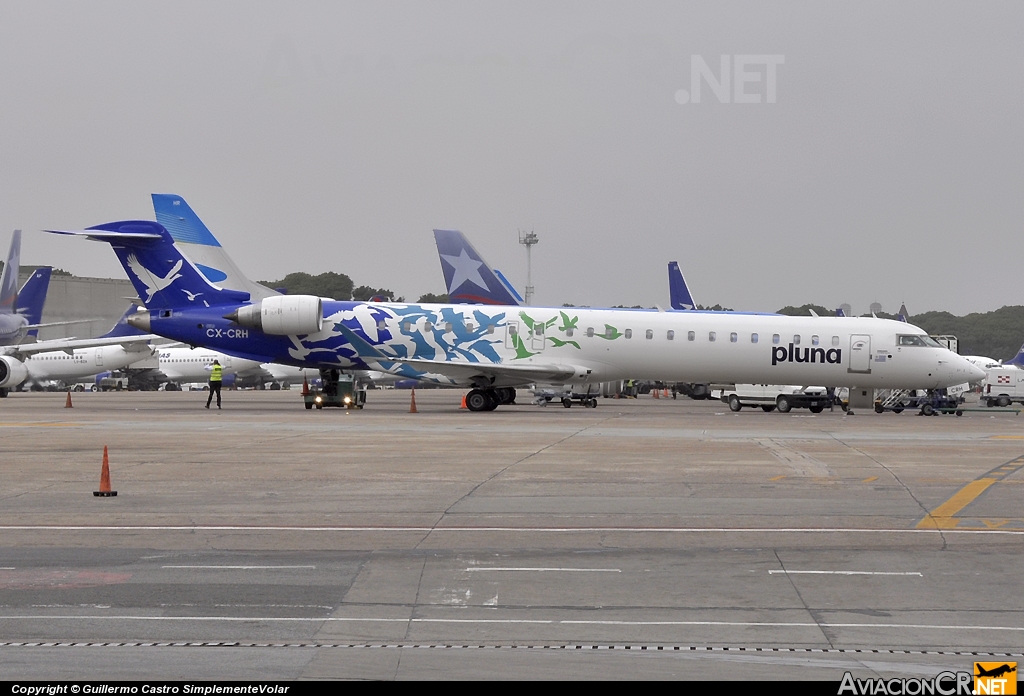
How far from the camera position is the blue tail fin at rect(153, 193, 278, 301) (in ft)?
136

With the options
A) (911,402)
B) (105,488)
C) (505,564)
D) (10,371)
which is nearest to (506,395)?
(911,402)

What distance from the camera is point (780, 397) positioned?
4691 cm

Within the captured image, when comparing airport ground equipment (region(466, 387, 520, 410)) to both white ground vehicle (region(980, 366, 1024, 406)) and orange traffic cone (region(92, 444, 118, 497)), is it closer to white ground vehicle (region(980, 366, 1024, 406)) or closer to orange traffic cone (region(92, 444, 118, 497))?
orange traffic cone (region(92, 444, 118, 497))

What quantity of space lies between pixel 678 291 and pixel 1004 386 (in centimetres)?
2177

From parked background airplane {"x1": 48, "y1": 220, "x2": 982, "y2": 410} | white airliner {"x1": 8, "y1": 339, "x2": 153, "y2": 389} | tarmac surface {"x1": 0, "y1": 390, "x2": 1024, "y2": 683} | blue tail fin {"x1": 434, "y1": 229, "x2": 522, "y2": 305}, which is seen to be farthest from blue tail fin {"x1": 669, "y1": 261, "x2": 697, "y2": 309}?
tarmac surface {"x1": 0, "y1": 390, "x2": 1024, "y2": 683}

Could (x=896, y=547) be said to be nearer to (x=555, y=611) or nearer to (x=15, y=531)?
(x=555, y=611)

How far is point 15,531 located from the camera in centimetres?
1197

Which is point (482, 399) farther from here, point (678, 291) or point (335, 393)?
point (678, 291)

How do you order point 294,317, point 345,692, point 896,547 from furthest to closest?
point 294,317, point 896,547, point 345,692

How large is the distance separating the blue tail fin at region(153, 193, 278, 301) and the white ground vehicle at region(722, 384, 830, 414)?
848 inches

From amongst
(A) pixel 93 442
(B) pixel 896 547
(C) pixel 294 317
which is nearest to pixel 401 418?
(C) pixel 294 317

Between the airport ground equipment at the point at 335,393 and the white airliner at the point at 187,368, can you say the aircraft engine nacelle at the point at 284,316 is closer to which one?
the airport ground equipment at the point at 335,393

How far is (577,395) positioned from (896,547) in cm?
4303

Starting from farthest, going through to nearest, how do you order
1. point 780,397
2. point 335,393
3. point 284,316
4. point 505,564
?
point 780,397
point 335,393
point 284,316
point 505,564
